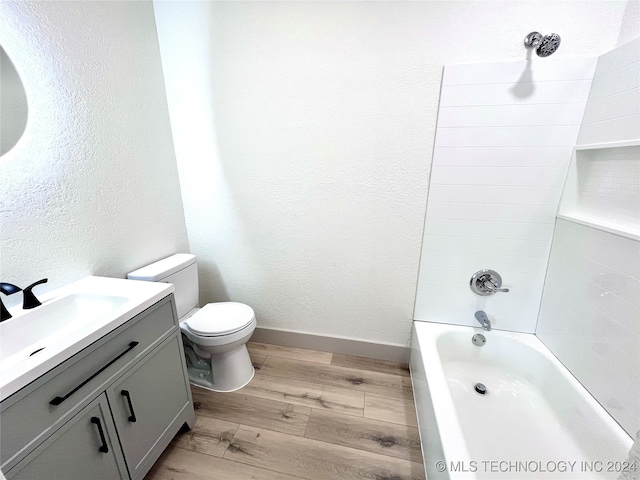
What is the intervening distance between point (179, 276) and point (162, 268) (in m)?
0.12

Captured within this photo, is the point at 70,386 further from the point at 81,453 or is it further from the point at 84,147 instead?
the point at 84,147

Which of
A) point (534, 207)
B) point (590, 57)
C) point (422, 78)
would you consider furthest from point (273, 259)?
point (590, 57)

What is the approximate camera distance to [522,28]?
125 cm

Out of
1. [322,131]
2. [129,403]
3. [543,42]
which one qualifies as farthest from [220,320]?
[543,42]

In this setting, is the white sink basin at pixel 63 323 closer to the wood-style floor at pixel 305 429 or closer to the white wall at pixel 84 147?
the white wall at pixel 84 147

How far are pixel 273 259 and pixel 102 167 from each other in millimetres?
1062

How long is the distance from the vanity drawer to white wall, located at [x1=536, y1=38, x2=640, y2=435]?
1.89m

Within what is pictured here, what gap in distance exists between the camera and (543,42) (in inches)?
47.3

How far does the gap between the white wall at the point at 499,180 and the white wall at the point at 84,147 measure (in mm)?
1687

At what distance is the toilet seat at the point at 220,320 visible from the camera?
146 cm

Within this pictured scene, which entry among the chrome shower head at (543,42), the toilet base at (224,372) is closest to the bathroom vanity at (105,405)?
the toilet base at (224,372)

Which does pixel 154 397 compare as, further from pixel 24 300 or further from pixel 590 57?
pixel 590 57

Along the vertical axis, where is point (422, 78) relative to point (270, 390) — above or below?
above

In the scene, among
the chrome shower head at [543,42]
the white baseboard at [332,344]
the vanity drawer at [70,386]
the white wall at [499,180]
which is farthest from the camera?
the white baseboard at [332,344]
